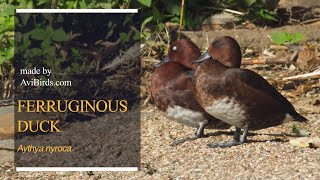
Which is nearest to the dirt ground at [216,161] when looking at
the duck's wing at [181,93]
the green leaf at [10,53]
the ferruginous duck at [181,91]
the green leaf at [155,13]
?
the ferruginous duck at [181,91]

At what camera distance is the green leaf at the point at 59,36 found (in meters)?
5.33

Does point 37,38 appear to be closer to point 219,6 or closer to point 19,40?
point 19,40

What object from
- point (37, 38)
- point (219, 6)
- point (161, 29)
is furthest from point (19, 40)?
point (219, 6)

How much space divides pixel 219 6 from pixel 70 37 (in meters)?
1.44

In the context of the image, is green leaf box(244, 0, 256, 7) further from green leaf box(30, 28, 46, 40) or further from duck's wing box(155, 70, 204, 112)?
duck's wing box(155, 70, 204, 112)

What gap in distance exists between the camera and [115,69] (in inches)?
220

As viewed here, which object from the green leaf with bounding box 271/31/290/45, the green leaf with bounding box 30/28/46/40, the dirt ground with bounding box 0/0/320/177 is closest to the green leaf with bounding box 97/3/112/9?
the green leaf with bounding box 30/28/46/40

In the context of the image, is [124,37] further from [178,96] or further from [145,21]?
[178,96]

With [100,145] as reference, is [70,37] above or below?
above

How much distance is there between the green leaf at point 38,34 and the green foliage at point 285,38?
1779 mm

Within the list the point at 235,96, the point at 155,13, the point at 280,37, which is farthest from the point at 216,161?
the point at 280,37

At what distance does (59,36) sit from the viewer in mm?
5395

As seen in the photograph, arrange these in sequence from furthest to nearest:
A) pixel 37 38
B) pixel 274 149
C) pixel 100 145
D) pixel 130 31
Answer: pixel 130 31
pixel 37 38
pixel 100 145
pixel 274 149

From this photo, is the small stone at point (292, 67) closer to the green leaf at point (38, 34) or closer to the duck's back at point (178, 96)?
the duck's back at point (178, 96)
